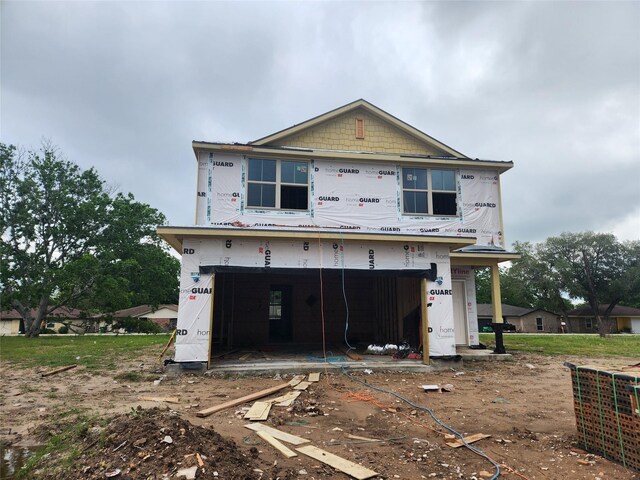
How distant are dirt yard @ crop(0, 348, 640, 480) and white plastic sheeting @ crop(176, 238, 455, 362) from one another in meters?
1.00

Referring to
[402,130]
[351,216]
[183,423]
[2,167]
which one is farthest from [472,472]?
[2,167]

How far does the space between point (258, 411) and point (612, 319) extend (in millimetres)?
58627

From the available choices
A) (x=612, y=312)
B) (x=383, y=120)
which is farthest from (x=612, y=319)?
(x=383, y=120)

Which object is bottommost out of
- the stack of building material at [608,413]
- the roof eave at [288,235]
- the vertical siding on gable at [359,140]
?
the stack of building material at [608,413]

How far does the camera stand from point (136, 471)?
3553 mm

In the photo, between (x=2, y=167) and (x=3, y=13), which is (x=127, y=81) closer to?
(x=3, y=13)

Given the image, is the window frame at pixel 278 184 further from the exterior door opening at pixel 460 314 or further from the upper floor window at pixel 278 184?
the exterior door opening at pixel 460 314

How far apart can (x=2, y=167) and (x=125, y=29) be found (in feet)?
79.1

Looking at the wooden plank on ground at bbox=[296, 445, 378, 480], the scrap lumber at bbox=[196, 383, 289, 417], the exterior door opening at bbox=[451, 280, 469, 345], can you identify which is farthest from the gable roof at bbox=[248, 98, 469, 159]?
the wooden plank on ground at bbox=[296, 445, 378, 480]

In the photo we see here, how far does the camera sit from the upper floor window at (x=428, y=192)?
1330 centimetres

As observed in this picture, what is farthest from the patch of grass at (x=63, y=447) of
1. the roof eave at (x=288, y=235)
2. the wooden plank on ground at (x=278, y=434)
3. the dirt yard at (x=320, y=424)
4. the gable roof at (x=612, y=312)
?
the gable roof at (x=612, y=312)

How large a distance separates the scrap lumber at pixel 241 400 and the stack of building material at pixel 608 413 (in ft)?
16.2

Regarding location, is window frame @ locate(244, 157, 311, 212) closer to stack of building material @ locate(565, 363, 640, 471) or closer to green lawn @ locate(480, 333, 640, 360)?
stack of building material @ locate(565, 363, 640, 471)

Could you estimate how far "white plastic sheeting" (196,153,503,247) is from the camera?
39.8ft
